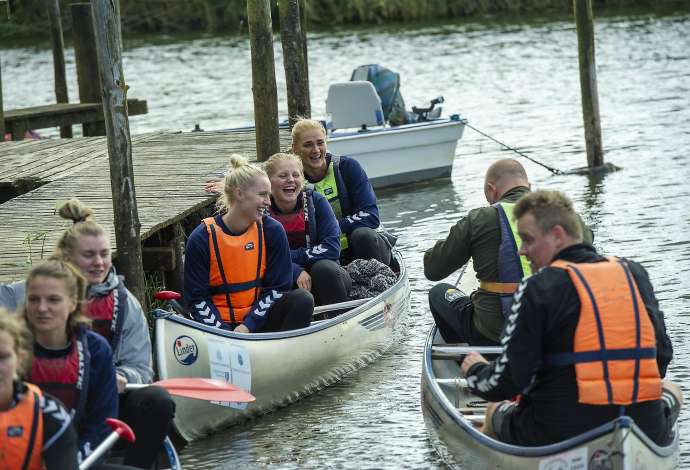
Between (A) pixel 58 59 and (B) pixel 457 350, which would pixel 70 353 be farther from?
(A) pixel 58 59

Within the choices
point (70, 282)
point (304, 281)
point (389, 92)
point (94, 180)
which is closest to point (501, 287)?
point (304, 281)

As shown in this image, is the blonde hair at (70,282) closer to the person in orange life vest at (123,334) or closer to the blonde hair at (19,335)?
the blonde hair at (19,335)

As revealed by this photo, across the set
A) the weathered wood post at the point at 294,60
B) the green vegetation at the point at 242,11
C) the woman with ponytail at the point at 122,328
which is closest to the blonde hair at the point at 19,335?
the woman with ponytail at the point at 122,328

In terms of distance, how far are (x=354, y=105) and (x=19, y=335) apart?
1038 cm

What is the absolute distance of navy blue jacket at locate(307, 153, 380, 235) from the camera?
8.48 meters

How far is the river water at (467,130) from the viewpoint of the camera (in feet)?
23.2

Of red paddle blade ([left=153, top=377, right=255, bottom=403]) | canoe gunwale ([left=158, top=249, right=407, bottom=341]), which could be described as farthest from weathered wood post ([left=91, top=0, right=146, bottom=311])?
red paddle blade ([left=153, top=377, right=255, bottom=403])

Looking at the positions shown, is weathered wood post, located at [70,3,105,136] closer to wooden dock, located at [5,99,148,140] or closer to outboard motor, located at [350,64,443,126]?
wooden dock, located at [5,99,148,140]

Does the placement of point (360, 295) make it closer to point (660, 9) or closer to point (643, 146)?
point (643, 146)

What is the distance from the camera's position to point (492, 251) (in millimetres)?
6223

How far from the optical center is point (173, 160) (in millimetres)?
10312

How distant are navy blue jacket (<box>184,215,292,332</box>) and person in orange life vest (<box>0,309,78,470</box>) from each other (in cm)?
242

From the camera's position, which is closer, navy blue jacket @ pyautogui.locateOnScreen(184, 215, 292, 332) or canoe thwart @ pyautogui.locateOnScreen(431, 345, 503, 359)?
canoe thwart @ pyautogui.locateOnScreen(431, 345, 503, 359)

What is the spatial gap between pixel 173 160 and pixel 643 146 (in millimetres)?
8004
